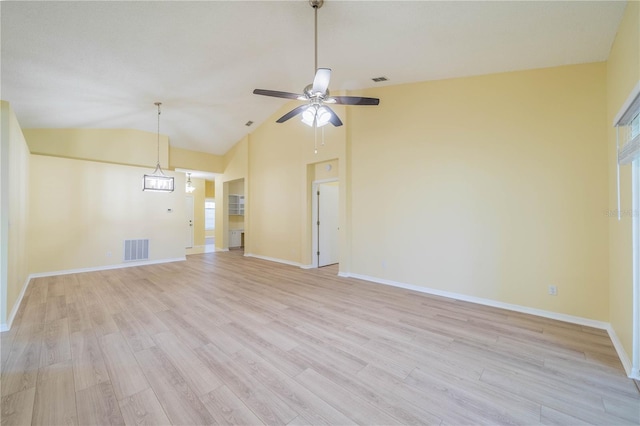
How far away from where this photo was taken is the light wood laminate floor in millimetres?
1724

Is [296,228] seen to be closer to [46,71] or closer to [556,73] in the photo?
[46,71]

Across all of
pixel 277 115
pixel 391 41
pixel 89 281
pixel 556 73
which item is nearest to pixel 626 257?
pixel 556 73

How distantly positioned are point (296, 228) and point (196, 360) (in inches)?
174

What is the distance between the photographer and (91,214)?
5.93m

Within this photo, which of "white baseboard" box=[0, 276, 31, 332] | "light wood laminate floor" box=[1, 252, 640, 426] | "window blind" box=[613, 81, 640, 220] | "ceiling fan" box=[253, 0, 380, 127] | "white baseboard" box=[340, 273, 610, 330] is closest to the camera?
"light wood laminate floor" box=[1, 252, 640, 426]

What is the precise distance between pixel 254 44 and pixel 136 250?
5.90 m

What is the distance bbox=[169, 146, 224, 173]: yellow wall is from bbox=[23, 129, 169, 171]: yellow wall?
0.61m

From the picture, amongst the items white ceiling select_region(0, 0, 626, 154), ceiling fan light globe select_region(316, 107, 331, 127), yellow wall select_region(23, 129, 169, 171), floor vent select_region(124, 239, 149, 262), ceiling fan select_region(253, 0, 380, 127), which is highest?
white ceiling select_region(0, 0, 626, 154)

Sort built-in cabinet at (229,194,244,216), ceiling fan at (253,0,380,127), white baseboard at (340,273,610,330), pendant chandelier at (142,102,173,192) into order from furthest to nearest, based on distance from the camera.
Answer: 1. built-in cabinet at (229,194,244,216)
2. pendant chandelier at (142,102,173,192)
3. white baseboard at (340,273,610,330)
4. ceiling fan at (253,0,380,127)

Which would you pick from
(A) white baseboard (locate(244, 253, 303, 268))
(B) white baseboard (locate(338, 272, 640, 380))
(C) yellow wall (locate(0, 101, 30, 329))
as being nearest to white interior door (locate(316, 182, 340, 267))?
(A) white baseboard (locate(244, 253, 303, 268))

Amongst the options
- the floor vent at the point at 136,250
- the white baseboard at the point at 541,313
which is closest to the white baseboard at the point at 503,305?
the white baseboard at the point at 541,313

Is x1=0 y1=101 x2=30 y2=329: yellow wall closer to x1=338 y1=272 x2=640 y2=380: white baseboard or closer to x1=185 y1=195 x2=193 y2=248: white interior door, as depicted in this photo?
x1=338 y1=272 x2=640 y2=380: white baseboard

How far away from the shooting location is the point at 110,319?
3.23 metres

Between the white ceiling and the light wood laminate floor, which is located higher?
the white ceiling
